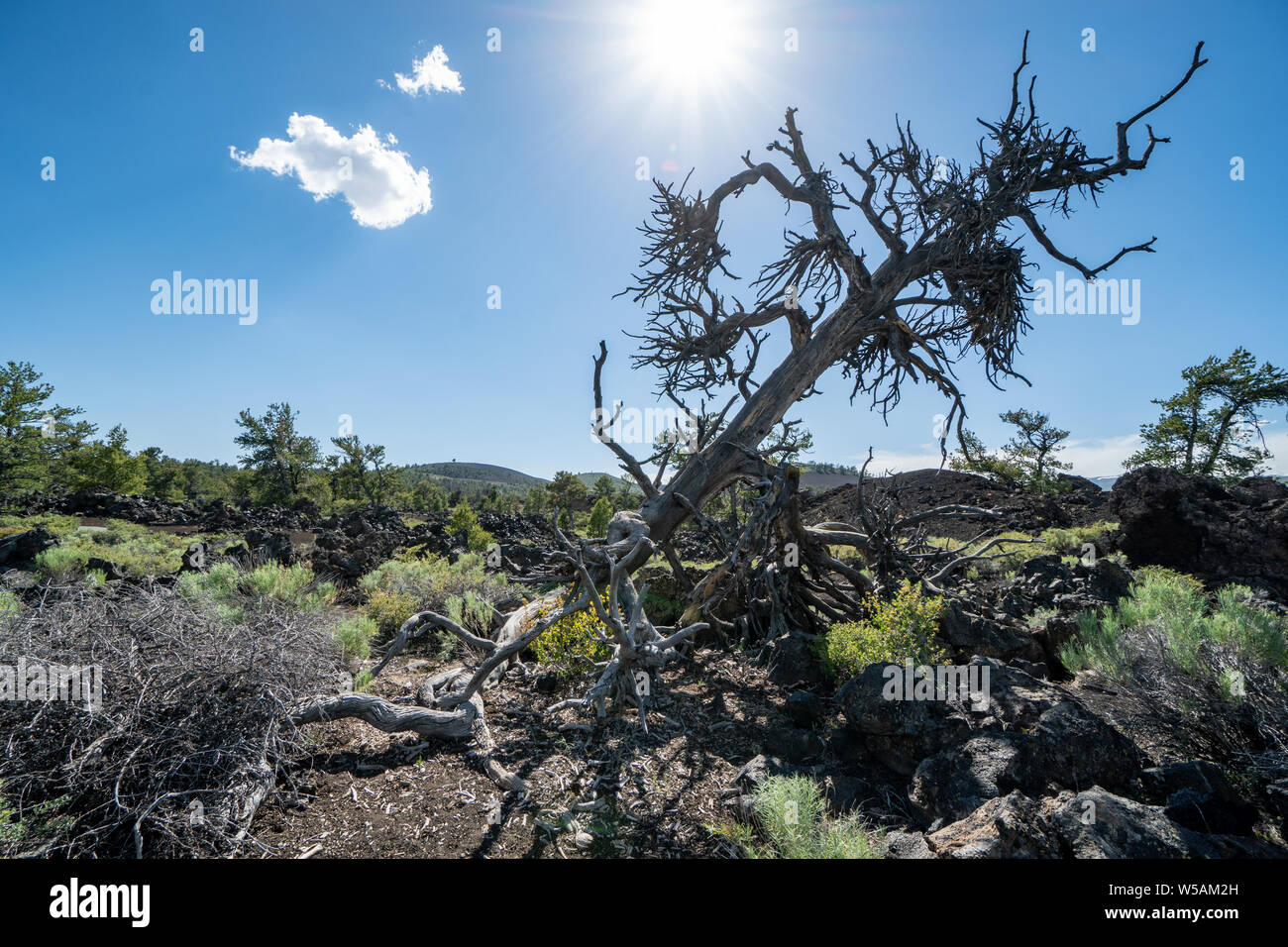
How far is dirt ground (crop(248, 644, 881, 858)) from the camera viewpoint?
9.14 ft

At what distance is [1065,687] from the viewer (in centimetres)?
459

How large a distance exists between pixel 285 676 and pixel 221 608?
6.88 ft

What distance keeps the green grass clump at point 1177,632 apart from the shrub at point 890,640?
46.3 inches

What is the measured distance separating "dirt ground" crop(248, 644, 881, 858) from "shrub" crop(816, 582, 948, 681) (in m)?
0.85

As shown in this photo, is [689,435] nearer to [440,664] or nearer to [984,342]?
[440,664]

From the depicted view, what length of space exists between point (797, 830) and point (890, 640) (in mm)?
2545

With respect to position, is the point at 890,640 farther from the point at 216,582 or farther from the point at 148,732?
the point at 216,582

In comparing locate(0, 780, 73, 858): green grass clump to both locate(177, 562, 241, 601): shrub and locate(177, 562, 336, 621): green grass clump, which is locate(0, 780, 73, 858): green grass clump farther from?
locate(177, 562, 241, 601): shrub

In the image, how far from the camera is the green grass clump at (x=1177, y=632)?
3578 millimetres

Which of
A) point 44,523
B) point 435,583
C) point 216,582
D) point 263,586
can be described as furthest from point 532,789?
point 44,523

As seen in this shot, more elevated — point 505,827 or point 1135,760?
point 1135,760

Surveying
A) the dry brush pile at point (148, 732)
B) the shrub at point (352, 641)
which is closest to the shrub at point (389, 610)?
the shrub at point (352, 641)
